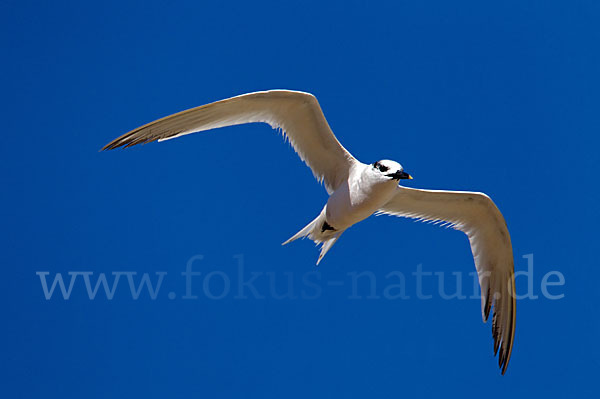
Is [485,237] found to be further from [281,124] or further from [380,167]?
[281,124]

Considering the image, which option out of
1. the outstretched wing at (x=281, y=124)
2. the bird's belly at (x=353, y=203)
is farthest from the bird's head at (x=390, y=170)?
the outstretched wing at (x=281, y=124)

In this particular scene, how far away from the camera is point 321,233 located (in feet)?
29.8

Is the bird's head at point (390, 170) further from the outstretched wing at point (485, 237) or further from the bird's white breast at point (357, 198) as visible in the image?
the outstretched wing at point (485, 237)

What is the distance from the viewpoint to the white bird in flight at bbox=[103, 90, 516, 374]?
816 cm

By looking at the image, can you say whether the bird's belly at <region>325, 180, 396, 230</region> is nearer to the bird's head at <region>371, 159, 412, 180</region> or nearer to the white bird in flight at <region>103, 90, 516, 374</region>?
the white bird in flight at <region>103, 90, 516, 374</region>

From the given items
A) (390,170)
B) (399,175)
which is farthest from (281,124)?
(399,175)

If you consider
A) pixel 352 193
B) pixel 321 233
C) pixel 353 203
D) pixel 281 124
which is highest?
pixel 281 124

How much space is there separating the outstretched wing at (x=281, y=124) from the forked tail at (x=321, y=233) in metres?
0.43

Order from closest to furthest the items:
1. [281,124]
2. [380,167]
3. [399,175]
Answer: [399,175] < [380,167] < [281,124]

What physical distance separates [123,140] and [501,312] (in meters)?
5.37

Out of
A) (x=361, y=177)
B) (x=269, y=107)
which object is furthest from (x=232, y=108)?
(x=361, y=177)

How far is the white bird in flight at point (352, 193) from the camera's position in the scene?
321 inches

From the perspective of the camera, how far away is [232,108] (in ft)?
27.1

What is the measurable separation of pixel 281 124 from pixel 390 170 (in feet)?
4.78
